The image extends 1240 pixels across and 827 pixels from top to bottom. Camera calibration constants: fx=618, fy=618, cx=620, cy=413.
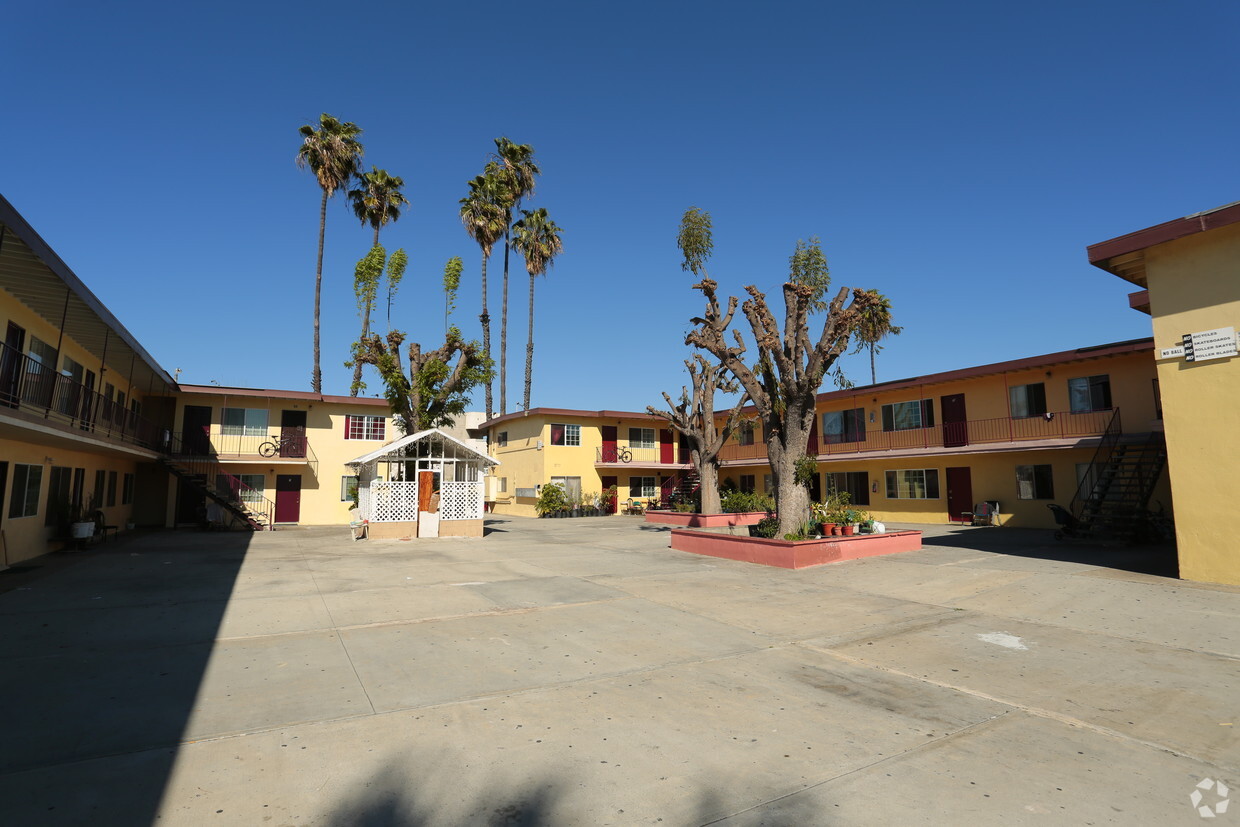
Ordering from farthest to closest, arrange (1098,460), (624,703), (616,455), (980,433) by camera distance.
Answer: (616,455) < (980,433) < (1098,460) < (624,703)

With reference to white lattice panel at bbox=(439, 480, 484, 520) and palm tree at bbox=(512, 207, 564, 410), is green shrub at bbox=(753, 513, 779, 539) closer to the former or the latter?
white lattice panel at bbox=(439, 480, 484, 520)

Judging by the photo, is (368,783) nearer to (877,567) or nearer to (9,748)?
(9,748)

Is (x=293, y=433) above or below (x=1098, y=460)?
above

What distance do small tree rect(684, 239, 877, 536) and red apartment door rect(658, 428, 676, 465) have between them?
1994 centimetres

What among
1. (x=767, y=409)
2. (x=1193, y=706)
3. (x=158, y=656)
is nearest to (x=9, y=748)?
(x=158, y=656)

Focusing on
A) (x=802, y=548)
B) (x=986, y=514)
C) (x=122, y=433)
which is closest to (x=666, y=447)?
(x=986, y=514)

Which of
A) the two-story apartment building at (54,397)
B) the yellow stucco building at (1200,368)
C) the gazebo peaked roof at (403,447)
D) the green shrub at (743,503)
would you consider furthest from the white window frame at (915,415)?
the two-story apartment building at (54,397)

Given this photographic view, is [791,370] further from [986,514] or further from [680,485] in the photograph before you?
[680,485]

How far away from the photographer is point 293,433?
2808 cm

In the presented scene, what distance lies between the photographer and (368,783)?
386cm

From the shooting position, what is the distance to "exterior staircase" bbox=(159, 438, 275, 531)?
2456cm

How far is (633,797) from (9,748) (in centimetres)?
448

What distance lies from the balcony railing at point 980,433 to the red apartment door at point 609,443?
10.8 m

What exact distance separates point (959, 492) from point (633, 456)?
1672 cm
